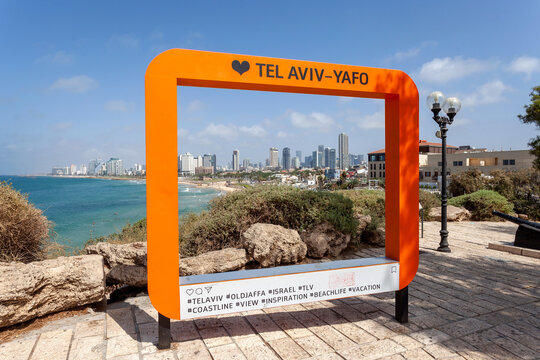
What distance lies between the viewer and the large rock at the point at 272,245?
5.17 metres

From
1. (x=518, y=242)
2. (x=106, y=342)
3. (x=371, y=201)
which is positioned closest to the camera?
(x=106, y=342)

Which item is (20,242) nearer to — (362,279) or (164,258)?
(164,258)

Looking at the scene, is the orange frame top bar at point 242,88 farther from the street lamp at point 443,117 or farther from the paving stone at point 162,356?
the street lamp at point 443,117

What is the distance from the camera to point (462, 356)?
289cm

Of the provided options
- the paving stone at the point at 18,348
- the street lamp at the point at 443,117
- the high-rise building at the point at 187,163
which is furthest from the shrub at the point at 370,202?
the high-rise building at the point at 187,163

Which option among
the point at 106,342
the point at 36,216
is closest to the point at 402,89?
the point at 106,342

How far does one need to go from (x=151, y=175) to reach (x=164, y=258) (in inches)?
32.7

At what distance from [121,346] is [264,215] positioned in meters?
3.79

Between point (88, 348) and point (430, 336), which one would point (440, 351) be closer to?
point (430, 336)

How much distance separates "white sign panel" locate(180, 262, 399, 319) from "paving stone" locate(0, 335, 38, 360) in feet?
5.22

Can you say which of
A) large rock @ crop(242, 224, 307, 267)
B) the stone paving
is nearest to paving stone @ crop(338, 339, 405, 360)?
the stone paving

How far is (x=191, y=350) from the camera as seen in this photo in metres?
3.02

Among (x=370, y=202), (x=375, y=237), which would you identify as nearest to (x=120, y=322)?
(x=375, y=237)

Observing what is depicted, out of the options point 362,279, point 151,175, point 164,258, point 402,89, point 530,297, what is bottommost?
point 530,297
